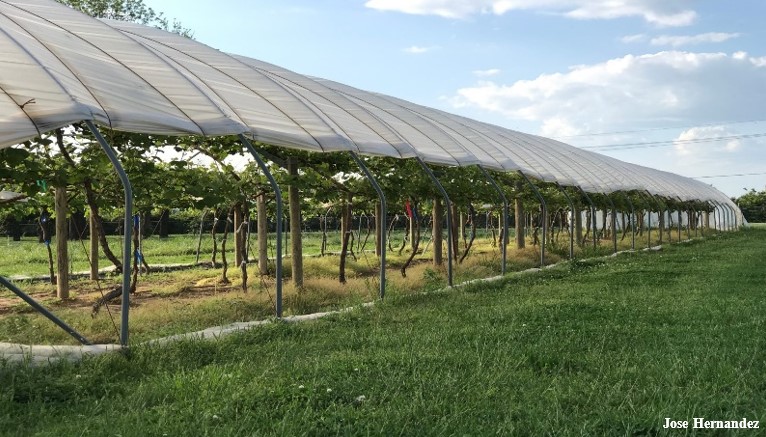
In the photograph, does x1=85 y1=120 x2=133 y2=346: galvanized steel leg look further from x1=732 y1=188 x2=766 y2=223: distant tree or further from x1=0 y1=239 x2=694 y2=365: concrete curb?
x1=732 y1=188 x2=766 y2=223: distant tree

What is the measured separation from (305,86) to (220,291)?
3.56 meters

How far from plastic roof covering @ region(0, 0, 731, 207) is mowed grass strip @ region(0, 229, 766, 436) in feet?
6.96

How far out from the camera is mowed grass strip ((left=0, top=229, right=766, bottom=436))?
379 cm

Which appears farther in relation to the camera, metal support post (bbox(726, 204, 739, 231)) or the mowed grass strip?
metal support post (bbox(726, 204, 739, 231))

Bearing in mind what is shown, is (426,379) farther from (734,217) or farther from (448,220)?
(734,217)

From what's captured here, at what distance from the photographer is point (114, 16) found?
96.9 feet

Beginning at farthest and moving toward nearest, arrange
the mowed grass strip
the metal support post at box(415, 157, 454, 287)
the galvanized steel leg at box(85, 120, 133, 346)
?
the metal support post at box(415, 157, 454, 287) < the galvanized steel leg at box(85, 120, 133, 346) < the mowed grass strip

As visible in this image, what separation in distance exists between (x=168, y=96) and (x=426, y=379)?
172 inches

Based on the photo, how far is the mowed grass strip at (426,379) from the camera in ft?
12.4

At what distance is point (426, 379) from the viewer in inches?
181

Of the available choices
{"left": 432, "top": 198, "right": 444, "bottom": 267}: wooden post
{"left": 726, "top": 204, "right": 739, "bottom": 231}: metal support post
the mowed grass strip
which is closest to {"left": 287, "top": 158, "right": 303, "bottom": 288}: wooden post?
the mowed grass strip

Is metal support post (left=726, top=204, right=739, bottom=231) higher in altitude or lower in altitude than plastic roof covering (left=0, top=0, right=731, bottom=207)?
lower

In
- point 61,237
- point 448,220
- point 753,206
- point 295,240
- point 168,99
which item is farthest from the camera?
point 753,206

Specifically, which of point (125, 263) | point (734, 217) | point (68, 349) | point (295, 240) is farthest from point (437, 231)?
point (734, 217)
